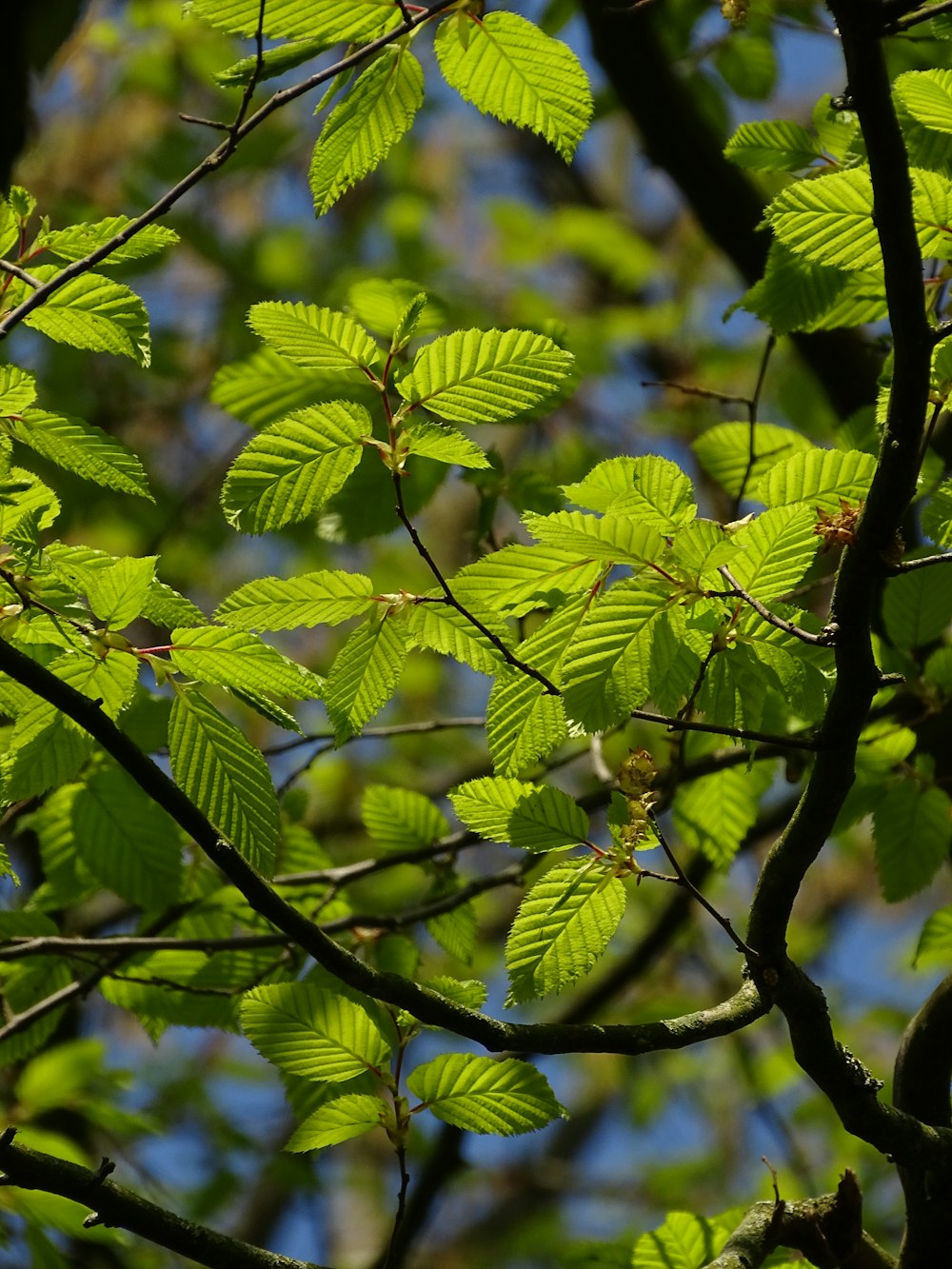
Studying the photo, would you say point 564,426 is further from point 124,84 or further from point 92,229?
point 92,229

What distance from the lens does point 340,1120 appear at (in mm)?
1220

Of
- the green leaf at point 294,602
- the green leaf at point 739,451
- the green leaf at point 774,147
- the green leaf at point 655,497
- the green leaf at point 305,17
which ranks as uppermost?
the green leaf at point 774,147

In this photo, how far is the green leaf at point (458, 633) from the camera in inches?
47.7

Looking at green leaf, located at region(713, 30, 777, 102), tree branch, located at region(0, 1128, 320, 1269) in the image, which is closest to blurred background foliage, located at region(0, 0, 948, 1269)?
green leaf, located at region(713, 30, 777, 102)

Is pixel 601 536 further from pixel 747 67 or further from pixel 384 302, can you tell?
pixel 747 67

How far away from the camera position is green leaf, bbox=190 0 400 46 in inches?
44.1

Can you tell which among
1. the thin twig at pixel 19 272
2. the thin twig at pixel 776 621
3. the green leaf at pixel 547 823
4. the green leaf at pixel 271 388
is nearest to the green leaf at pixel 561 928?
the green leaf at pixel 547 823

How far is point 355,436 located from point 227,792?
14.7 inches

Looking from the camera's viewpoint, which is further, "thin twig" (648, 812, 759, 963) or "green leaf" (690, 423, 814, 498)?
"green leaf" (690, 423, 814, 498)

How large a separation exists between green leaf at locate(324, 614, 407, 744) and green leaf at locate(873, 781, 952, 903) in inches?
32.5

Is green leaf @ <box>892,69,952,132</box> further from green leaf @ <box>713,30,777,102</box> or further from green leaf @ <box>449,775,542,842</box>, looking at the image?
green leaf @ <box>713,30,777,102</box>

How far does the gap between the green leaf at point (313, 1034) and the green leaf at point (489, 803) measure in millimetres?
232

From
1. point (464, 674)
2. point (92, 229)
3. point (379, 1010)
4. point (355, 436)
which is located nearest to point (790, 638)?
point (355, 436)

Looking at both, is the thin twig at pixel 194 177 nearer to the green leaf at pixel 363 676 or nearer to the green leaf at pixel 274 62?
the green leaf at pixel 274 62
